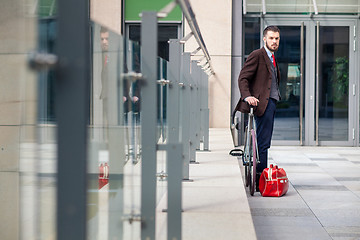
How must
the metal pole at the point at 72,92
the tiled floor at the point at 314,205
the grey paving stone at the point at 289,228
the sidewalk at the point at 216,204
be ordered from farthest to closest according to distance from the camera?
the tiled floor at the point at 314,205
the grey paving stone at the point at 289,228
the sidewalk at the point at 216,204
the metal pole at the point at 72,92

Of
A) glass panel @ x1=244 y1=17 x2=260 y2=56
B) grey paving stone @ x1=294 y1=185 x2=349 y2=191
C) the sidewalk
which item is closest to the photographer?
the sidewalk

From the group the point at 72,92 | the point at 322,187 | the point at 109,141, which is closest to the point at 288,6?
the point at 322,187

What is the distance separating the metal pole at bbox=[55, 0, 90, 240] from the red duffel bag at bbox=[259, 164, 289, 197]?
422 centimetres

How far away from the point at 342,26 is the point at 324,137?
223 cm

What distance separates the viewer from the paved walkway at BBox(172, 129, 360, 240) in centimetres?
345

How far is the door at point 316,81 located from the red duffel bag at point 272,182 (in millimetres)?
6295

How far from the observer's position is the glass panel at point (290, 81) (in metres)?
11.6

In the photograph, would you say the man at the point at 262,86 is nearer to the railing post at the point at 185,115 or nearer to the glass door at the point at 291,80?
the railing post at the point at 185,115

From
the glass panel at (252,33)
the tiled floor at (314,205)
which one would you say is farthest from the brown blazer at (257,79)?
the glass panel at (252,33)

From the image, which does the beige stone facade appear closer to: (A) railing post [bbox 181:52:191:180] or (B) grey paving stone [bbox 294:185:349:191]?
(B) grey paving stone [bbox 294:185:349:191]

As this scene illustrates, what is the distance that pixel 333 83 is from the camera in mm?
11664

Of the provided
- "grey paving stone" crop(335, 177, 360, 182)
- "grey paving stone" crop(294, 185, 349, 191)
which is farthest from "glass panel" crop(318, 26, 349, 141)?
"grey paving stone" crop(294, 185, 349, 191)

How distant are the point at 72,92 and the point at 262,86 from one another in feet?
14.3

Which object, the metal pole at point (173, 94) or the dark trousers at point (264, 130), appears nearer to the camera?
the metal pole at point (173, 94)
